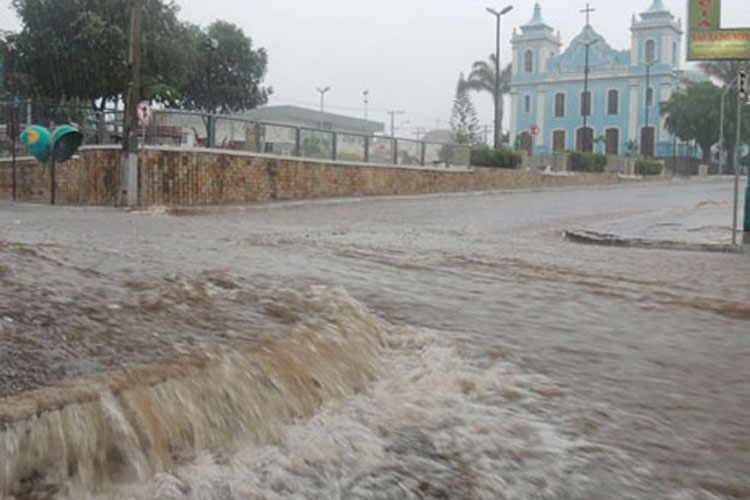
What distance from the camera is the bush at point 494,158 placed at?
3500cm

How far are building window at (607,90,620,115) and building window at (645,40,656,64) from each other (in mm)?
3789

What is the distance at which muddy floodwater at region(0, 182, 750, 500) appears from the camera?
8.66 feet

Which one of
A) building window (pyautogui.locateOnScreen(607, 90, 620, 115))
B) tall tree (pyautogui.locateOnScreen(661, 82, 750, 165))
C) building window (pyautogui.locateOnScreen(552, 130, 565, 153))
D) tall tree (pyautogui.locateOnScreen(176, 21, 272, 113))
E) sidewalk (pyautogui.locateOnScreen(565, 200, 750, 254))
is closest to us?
sidewalk (pyautogui.locateOnScreen(565, 200, 750, 254))

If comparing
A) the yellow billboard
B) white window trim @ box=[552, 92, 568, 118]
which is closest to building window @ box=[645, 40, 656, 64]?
white window trim @ box=[552, 92, 568, 118]

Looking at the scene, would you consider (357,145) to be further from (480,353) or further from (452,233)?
(480,353)

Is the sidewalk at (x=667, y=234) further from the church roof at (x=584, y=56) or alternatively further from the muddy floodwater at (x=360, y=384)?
the church roof at (x=584, y=56)

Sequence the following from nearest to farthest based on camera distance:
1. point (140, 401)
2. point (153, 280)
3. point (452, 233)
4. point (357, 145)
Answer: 1. point (140, 401)
2. point (153, 280)
3. point (452, 233)
4. point (357, 145)

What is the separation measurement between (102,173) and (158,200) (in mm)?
1743

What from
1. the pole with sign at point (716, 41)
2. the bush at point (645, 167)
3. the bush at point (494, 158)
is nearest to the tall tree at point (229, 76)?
the bush at point (494, 158)

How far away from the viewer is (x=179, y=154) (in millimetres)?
21422

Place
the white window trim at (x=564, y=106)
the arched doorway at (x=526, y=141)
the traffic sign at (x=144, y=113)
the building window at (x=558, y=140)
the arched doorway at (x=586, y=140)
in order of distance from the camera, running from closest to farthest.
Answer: the traffic sign at (x=144, y=113), the arched doorway at (x=586, y=140), the arched doorway at (x=526, y=141), the white window trim at (x=564, y=106), the building window at (x=558, y=140)

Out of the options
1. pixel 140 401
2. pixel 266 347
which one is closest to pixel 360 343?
pixel 266 347

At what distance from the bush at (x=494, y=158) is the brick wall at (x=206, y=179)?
5.60m

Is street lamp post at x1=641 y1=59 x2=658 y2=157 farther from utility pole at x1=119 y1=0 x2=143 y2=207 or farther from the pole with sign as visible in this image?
the pole with sign
